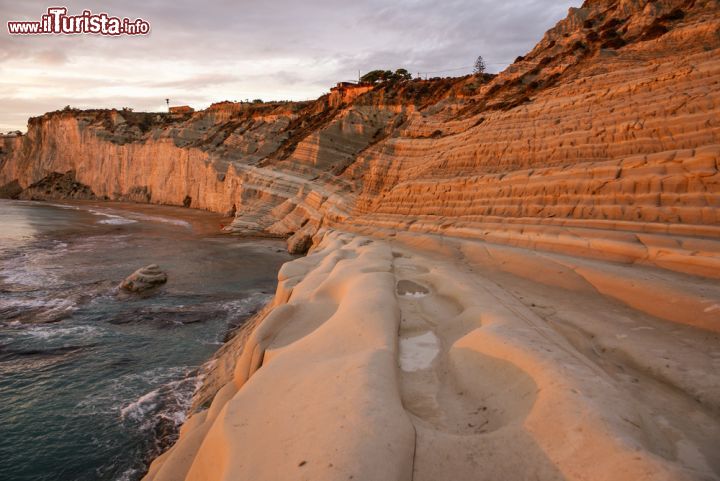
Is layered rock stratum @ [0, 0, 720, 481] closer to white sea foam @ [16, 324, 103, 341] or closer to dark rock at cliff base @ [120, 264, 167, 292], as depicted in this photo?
white sea foam @ [16, 324, 103, 341]

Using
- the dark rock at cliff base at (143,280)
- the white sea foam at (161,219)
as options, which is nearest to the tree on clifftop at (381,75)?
the white sea foam at (161,219)

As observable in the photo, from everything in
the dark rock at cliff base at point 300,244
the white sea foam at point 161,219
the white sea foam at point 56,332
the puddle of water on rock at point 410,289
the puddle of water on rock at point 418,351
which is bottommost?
the white sea foam at point 56,332

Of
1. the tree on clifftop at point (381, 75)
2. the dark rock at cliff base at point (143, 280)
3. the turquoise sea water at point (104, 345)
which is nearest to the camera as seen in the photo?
the turquoise sea water at point (104, 345)

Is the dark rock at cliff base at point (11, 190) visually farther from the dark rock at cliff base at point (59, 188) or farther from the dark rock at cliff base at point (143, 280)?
the dark rock at cliff base at point (143, 280)

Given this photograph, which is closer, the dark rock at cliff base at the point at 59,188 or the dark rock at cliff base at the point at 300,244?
the dark rock at cliff base at the point at 300,244

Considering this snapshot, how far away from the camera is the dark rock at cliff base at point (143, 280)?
1278 centimetres

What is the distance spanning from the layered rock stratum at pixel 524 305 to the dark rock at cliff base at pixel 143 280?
20.0 feet

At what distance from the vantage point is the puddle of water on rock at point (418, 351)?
3.56 meters

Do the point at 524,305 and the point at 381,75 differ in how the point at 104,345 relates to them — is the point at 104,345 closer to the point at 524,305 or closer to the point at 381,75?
the point at 524,305

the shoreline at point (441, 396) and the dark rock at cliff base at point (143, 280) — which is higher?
the shoreline at point (441, 396)

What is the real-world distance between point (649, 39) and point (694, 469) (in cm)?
1417

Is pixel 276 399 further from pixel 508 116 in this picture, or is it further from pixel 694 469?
pixel 508 116

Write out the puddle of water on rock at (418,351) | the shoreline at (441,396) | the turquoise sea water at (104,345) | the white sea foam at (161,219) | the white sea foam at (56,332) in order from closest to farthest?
1. the shoreline at (441,396)
2. the puddle of water on rock at (418,351)
3. the turquoise sea water at (104,345)
4. the white sea foam at (56,332)
5. the white sea foam at (161,219)

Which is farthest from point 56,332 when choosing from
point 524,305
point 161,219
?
point 161,219
